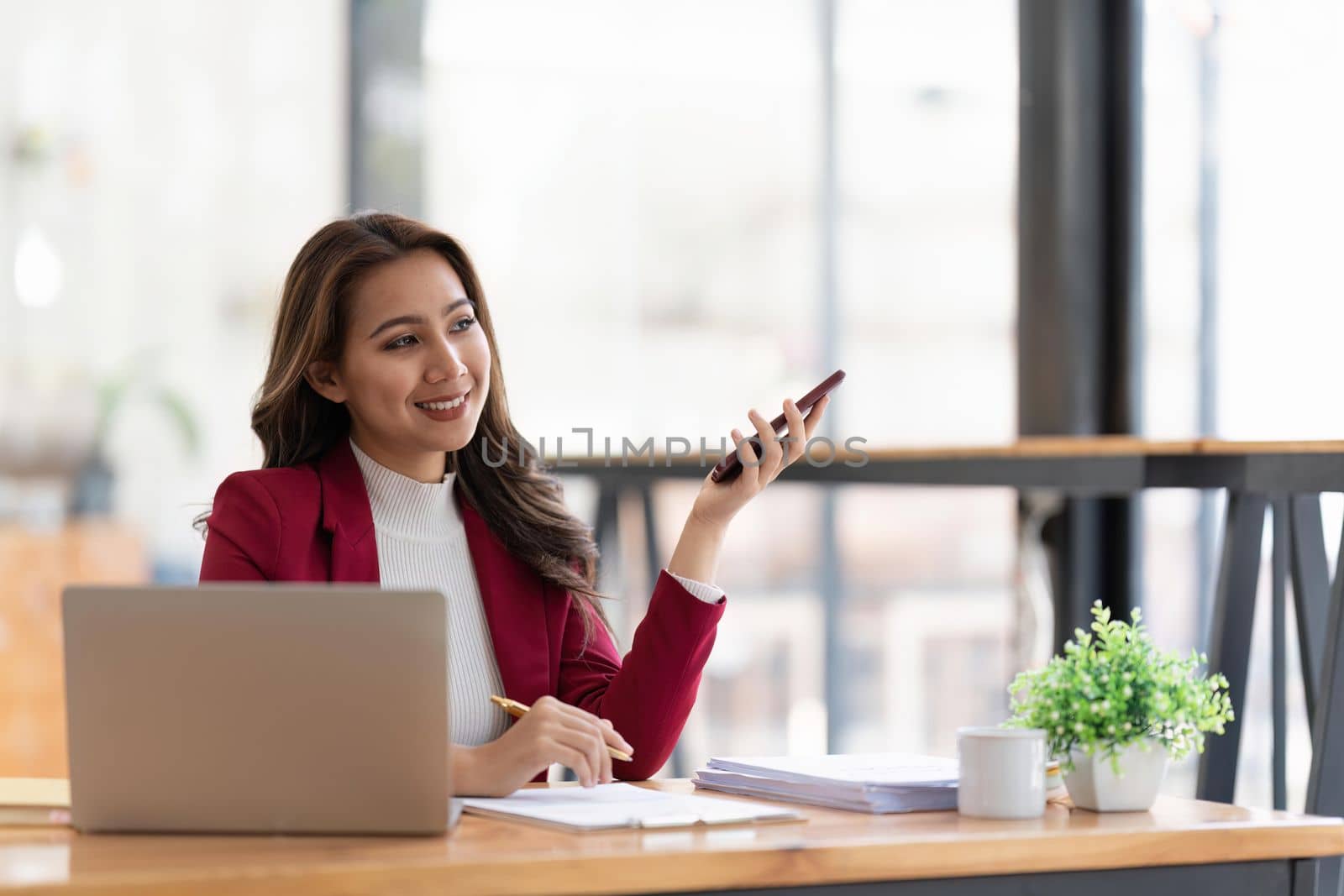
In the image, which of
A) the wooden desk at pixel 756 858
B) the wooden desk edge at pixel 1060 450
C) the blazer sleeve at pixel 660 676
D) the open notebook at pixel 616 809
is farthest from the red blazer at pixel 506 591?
the wooden desk edge at pixel 1060 450

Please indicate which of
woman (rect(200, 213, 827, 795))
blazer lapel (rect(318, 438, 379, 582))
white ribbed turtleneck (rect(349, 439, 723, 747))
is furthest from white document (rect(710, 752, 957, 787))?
blazer lapel (rect(318, 438, 379, 582))

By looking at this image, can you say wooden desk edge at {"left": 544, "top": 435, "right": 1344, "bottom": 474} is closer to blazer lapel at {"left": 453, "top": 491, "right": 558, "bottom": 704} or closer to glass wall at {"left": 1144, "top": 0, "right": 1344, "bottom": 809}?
glass wall at {"left": 1144, "top": 0, "right": 1344, "bottom": 809}

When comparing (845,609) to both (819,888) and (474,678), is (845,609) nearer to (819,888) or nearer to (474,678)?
(474,678)

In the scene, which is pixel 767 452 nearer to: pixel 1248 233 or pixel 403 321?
pixel 403 321

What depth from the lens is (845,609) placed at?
440 cm

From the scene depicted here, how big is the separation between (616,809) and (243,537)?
1.81ft

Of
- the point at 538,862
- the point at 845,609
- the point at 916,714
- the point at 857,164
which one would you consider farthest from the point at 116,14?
the point at 538,862

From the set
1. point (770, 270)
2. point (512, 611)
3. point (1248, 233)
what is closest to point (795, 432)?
point (512, 611)

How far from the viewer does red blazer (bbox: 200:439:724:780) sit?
1.66 metres

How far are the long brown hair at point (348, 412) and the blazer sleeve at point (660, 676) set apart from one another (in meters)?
0.16

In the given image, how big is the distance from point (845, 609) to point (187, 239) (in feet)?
7.00

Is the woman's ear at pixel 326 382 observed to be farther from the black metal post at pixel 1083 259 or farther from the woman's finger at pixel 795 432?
the black metal post at pixel 1083 259

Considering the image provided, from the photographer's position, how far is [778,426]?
1583 mm

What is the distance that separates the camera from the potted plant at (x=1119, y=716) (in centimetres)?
133
